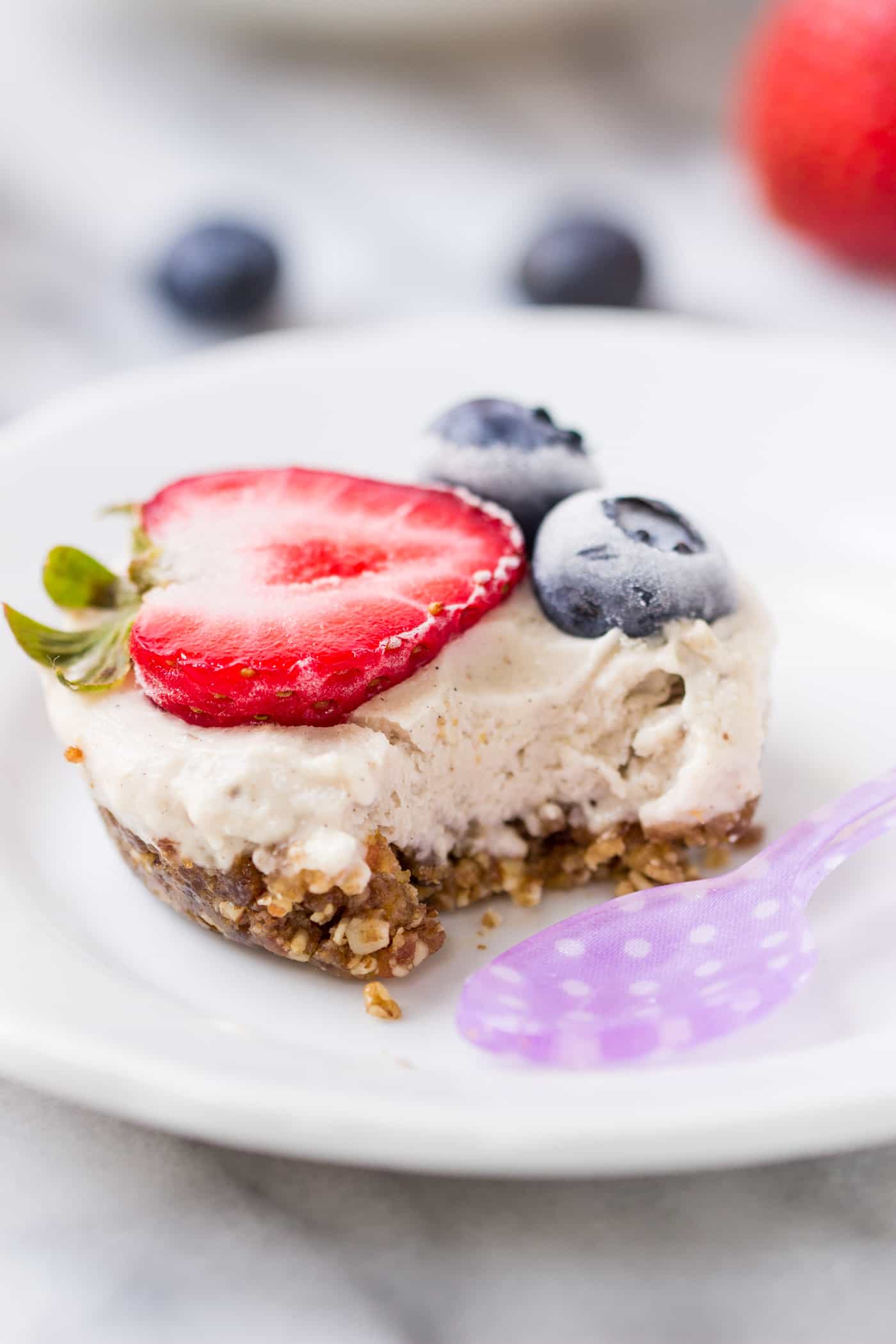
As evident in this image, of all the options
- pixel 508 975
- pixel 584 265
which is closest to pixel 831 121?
pixel 584 265

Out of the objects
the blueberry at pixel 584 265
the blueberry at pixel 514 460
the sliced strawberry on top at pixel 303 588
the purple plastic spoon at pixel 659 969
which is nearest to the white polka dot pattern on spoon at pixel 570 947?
the purple plastic spoon at pixel 659 969

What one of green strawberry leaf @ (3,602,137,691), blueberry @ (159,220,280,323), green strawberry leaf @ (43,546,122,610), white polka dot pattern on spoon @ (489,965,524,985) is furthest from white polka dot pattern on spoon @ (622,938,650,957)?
blueberry @ (159,220,280,323)

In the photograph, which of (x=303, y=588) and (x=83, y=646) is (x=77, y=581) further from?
(x=303, y=588)

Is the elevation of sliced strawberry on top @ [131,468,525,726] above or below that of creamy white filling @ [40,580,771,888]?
above

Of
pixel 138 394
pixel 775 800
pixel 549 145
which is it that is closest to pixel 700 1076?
pixel 775 800

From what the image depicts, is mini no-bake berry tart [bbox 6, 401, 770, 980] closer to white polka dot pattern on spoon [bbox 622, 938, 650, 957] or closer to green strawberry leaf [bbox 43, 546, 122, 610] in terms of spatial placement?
green strawberry leaf [bbox 43, 546, 122, 610]

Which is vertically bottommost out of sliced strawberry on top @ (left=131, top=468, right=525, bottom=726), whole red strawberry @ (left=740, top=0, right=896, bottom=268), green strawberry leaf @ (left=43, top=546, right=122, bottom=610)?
green strawberry leaf @ (left=43, top=546, right=122, bottom=610)

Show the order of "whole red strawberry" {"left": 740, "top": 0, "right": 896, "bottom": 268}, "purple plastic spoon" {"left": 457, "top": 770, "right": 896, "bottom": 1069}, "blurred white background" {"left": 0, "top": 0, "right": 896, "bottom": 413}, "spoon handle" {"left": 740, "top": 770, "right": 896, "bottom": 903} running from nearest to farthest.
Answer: "purple plastic spoon" {"left": 457, "top": 770, "right": 896, "bottom": 1069} < "spoon handle" {"left": 740, "top": 770, "right": 896, "bottom": 903} < "whole red strawberry" {"left": 740, "top": 0, "right": 896, "bottom": 268} < "blurred white background" {"left": 0, "top": 0, "right": 896, "bottom": 413}
